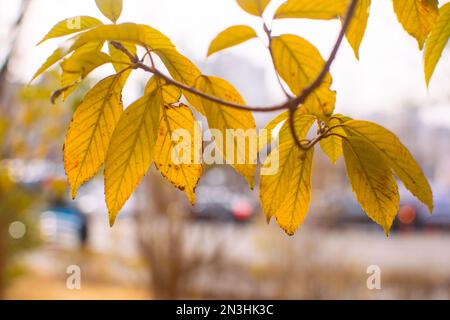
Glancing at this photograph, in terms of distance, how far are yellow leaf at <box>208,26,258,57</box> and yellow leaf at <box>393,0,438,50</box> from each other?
135 millimetres

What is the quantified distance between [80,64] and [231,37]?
0.43ft

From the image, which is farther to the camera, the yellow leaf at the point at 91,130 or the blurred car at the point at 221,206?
the blurred car at the point at 221,206

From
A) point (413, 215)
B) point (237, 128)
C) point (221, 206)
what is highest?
point (237, 128)

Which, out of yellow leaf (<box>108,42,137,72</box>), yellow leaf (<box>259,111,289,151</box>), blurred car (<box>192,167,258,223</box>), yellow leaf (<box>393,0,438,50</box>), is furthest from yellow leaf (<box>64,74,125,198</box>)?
blurred car (<box>192,167,258,223</box>)

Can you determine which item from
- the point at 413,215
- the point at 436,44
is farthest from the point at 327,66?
the point at 413,215

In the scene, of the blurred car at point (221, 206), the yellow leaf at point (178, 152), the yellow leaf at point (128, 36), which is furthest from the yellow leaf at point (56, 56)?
the blurred car at point (221, 206)

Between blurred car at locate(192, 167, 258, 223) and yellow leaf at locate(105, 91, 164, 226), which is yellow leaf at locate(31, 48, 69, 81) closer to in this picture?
yellow leaf at locate(105, 91, 164, 226)

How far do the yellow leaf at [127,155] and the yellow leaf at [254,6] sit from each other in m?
0.10

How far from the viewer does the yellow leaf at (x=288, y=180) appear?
0.43 metres

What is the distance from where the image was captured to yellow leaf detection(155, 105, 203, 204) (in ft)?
1.37

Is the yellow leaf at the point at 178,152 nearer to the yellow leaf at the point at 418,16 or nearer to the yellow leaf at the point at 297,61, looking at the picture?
the yellow leaf at the point at 297,61

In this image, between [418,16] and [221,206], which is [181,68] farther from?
[221,206]

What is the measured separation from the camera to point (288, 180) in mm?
438
